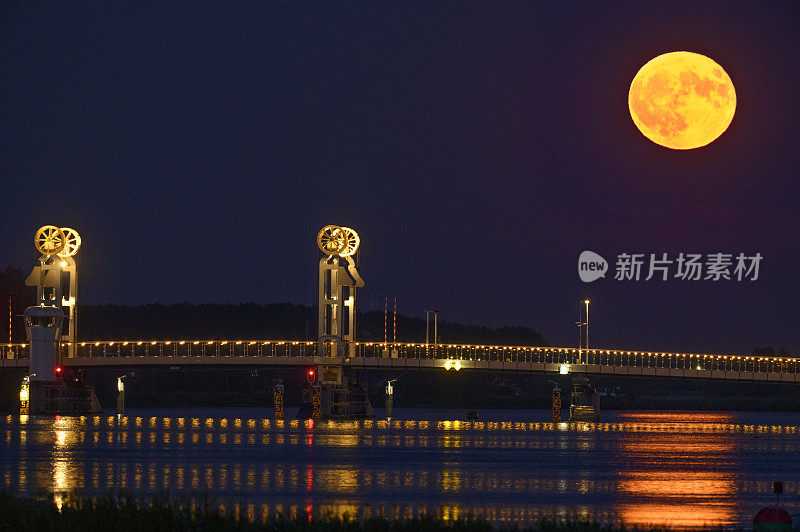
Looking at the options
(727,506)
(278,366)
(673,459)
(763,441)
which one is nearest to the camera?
(727,506)

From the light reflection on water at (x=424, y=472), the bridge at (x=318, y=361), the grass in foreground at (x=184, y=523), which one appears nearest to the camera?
the grass in foreground at (x=184, y=523)

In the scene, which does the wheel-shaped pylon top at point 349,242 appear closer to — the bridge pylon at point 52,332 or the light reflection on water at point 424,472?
the bridge pylon at point 52,332

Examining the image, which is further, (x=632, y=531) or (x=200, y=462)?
(x=200, y=462)

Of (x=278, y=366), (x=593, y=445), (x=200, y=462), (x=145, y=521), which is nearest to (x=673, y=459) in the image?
(x=593, y=445)

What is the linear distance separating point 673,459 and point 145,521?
187 ft

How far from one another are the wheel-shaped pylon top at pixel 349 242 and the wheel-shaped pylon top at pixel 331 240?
40 cm

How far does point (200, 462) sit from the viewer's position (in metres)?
75.9

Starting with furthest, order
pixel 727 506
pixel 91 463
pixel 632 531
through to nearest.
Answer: pixel 91 463, pixel 727 506, pixel 632 531

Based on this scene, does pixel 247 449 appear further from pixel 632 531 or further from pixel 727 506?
pixel 632 531

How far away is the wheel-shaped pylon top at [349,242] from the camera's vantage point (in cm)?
17562

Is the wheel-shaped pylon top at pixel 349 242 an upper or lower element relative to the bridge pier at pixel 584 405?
upper

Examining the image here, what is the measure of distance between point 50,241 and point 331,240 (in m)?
37.0

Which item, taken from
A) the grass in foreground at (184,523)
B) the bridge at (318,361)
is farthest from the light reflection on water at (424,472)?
the bridge at (318,361)

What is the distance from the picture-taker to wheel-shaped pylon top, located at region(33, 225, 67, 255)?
179750 mm
